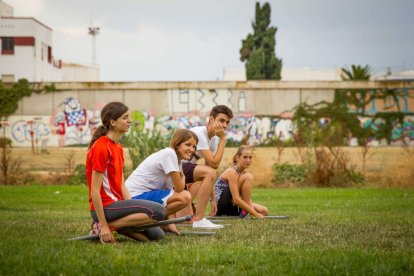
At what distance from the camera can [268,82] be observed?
3719cm

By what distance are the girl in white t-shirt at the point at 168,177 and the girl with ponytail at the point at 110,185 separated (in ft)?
1.86

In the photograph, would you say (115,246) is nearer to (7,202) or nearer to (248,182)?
(248,182)

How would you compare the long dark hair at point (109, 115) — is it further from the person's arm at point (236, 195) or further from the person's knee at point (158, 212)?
the person's arm at point (236, 195)

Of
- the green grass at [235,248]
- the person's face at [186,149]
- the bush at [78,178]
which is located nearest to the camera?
the green grass at [235,248]

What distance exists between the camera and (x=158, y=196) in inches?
311

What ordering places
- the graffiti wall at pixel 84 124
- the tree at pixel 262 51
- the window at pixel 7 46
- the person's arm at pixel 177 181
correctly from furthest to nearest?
the tree at pixel 262 51 < the window at pixel 7 46 < the graffiti wall at pixel 84 124 < the person's arm at pixel 177 181

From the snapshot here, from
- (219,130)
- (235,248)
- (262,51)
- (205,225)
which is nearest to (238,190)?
(219,130)

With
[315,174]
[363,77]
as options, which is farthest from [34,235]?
[363,77]

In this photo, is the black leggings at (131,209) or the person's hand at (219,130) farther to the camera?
the person's hand at (219,130)

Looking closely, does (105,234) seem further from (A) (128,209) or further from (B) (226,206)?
(B) (226,206)

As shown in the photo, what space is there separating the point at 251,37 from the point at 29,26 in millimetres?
18055

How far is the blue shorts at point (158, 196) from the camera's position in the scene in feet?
25.6

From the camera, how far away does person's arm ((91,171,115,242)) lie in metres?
6.82

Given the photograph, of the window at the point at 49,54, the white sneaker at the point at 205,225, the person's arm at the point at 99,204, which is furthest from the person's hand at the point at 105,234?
the window at the point at 49,54
